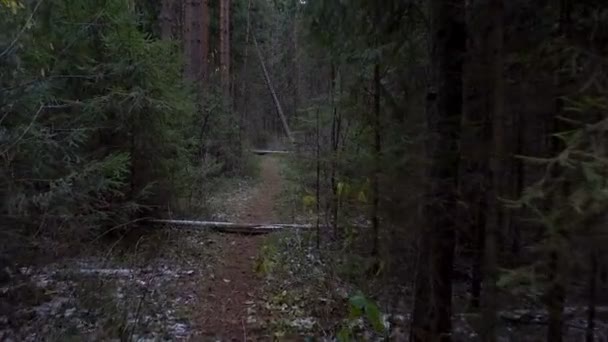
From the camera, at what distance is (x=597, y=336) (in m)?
4.52

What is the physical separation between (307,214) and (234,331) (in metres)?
5.97

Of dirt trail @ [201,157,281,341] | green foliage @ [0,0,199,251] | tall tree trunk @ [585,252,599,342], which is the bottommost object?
dirt trail @ [201,157,281,341]

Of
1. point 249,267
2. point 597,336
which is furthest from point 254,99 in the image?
point 597,336

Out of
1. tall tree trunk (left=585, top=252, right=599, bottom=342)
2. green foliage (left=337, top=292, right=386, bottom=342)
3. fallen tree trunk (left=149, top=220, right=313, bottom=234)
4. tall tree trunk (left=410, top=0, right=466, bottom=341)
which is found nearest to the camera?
tall tree trunk (left=585, top=252, right=599, bottom=342)

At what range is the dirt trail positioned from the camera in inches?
249

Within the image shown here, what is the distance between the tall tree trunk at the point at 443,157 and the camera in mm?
4418

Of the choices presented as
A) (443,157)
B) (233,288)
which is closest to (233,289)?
(233,288)

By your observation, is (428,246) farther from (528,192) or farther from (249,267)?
(249,267)

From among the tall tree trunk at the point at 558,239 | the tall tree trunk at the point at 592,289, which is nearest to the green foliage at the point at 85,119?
the tall tree trunk at the point at 558,239

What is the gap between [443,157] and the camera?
14.4 ft

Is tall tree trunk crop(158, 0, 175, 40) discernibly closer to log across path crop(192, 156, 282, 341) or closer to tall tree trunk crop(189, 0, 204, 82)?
tall tree trunk crop(189, 0, 204, 82)

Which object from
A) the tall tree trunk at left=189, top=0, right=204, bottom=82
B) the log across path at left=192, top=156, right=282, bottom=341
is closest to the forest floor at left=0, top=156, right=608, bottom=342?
the log across path at left=192, top=156, right=282, bottom=341

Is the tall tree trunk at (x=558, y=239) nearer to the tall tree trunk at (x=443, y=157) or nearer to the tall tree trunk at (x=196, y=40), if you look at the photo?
the tall tree trunk at (x=443, y=157)

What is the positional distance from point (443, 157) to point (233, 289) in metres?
4.31
